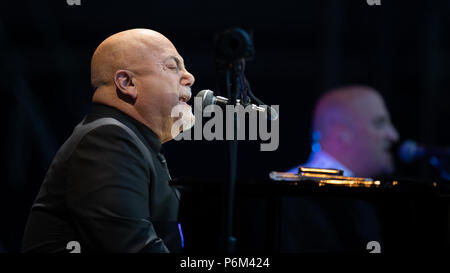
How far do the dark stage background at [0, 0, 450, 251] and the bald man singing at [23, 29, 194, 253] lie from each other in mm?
2719

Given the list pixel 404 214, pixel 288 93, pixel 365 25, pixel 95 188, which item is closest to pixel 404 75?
pixel 365 25

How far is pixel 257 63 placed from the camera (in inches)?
230

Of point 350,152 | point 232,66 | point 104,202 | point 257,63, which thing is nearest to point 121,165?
point 104,202

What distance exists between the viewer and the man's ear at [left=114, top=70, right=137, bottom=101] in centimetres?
213

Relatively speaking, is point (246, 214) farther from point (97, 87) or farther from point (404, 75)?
point (404, 75)

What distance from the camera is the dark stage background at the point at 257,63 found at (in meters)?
5.13

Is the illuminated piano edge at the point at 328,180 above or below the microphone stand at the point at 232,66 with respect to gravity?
below

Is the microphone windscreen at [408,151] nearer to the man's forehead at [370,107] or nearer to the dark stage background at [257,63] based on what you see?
the man's forehead at [370,107]

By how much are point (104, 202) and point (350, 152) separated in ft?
10.6

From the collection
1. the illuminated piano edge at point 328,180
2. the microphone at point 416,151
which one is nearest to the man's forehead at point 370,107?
the microphone at point 416,151

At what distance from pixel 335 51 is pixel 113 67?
12.3 ft

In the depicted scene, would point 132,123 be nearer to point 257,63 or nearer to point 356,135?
point 356,135

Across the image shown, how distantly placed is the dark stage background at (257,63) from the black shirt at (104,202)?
2.91 m

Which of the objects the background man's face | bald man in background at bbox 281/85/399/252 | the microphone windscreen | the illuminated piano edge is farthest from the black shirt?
the background man's face
